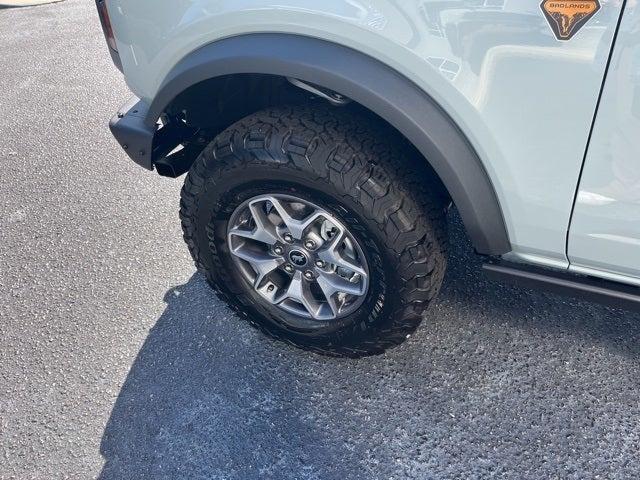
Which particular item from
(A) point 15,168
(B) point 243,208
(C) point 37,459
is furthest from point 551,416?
(A) point 15,168

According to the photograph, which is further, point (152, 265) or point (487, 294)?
point (152, 265)

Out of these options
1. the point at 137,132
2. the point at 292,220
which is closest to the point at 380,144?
the point at 292,220

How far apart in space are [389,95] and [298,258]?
71 cm

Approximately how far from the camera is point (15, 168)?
3396 millimetres

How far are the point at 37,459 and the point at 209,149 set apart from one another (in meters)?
1.20

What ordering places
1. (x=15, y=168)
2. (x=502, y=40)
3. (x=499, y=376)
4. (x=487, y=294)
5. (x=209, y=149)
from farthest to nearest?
1. (x=15, y=168)
2. (x=487, y=294)
3. (x=499, y=376)
4. (x=209, y=149)
5. (x=502, y=40)

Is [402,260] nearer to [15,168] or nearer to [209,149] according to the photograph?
[209,149]

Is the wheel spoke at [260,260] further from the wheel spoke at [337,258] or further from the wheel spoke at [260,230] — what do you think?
the wheel spoke at [337,258]

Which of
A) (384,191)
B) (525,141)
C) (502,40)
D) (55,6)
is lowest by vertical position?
(55,6)

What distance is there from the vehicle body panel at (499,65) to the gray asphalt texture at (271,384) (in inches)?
22.9

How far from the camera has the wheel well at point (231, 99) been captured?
193 cm

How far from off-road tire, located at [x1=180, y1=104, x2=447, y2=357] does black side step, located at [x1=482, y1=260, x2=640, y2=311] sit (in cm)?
20

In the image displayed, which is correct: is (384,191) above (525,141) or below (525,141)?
below

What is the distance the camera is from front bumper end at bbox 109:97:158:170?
202 centimetres
